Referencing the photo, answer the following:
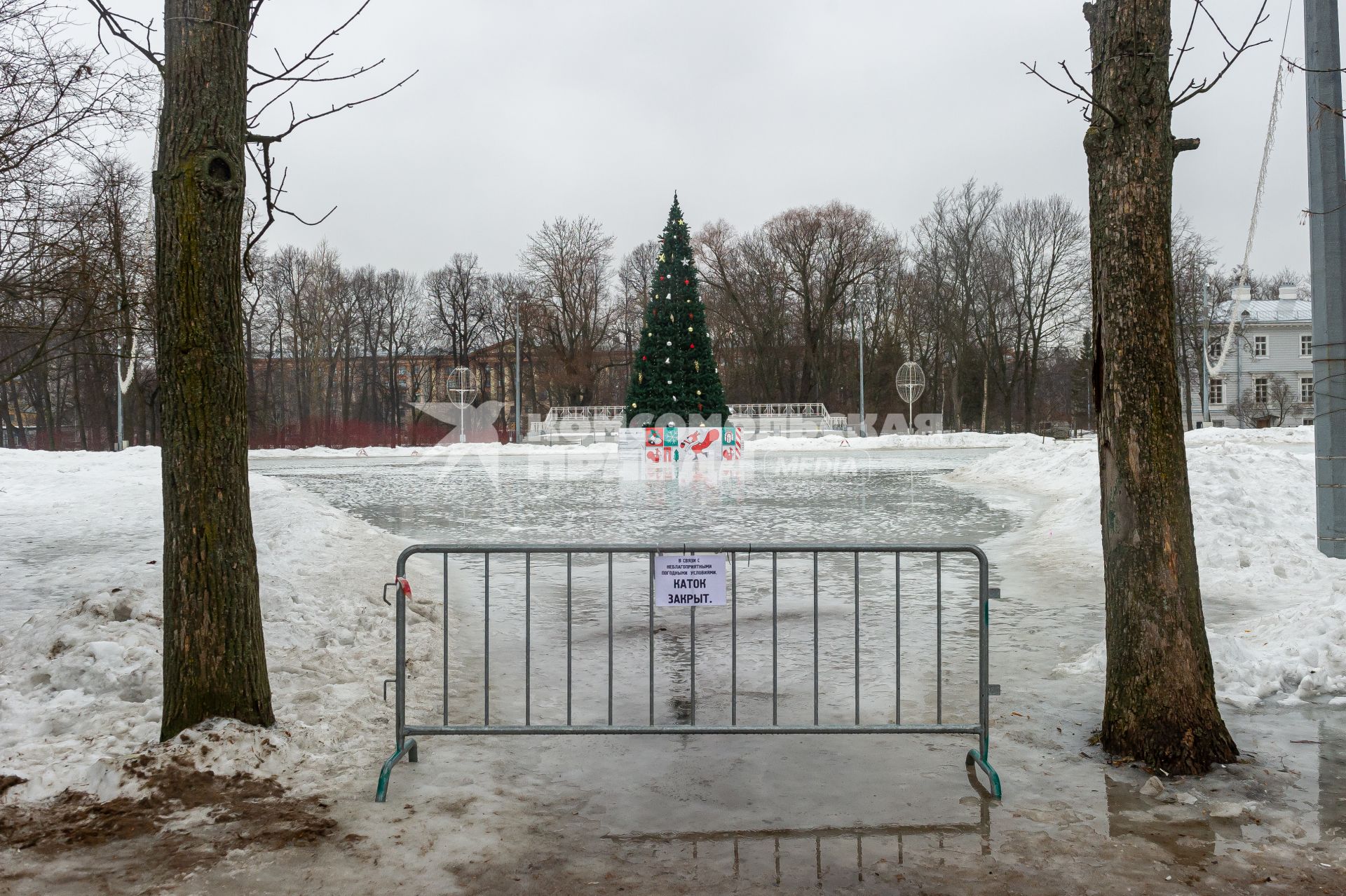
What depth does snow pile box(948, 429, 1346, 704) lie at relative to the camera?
20.5ft

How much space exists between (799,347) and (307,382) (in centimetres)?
3332

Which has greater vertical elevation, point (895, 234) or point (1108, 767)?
point (895, 234)

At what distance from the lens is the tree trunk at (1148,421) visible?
192 inches

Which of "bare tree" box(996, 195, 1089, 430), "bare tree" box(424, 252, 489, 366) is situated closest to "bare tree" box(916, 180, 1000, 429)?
"bare tree" box(996, 195, 1089, 430)

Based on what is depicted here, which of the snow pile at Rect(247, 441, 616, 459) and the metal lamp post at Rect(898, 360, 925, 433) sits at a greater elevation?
the metal lamp post at Rect(898, 360, 925, 433)

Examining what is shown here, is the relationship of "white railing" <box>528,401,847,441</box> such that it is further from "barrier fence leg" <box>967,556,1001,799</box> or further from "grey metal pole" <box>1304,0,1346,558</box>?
"barrier fence leg" <box>967,556,1001,799</box>

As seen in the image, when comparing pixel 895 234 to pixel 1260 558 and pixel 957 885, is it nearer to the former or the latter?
→ pixel 1260 558

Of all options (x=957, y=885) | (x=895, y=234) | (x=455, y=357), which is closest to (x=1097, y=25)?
(x=957, y=885)

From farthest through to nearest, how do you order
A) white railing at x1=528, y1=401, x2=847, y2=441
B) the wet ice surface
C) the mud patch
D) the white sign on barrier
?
white railing at x1=528, y1=401, x2=847, y2=441 < the white sign on barrier < the wet ice surface < the mud patch

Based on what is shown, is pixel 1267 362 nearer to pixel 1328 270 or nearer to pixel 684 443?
pixel 684 443

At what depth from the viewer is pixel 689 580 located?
5391 millimetres

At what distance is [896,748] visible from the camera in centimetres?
547

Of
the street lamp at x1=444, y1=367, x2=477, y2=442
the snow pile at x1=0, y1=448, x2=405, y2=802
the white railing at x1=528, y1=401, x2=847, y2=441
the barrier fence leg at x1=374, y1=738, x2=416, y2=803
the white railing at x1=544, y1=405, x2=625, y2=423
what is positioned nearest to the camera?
the barrier fence leg at x1=374, y1=738, x2=416, y2=803

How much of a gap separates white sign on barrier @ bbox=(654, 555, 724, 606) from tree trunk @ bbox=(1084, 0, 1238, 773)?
2.01m
